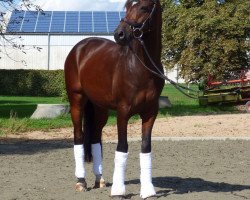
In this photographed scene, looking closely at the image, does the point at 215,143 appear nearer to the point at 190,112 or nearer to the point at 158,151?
the point at 158,151

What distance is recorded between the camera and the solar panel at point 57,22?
5216cm

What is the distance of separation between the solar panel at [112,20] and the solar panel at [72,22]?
292 centimetres

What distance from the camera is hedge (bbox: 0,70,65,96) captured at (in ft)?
127

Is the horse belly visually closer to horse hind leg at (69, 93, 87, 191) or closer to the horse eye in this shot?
horse hind leg at (69, 93, 87, 191)

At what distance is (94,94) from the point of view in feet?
23.9

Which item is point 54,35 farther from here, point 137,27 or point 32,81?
point 137,27

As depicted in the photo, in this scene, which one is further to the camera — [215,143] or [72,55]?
[215,143]

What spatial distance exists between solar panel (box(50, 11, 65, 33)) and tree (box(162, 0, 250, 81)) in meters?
26.8

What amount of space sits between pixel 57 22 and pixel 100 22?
4.06 m

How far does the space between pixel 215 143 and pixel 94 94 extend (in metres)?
6.54

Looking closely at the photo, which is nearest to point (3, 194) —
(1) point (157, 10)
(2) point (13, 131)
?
(1) point (157, 10)

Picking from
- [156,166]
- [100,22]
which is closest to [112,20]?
[100,22]

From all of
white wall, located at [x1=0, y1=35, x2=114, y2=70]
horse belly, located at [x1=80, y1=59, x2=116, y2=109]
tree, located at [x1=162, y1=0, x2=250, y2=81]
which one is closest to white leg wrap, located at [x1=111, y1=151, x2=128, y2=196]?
horse belly, located at [x1=80, y1=59, x2=116, y2=109]

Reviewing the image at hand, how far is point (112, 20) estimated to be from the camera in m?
53.2
